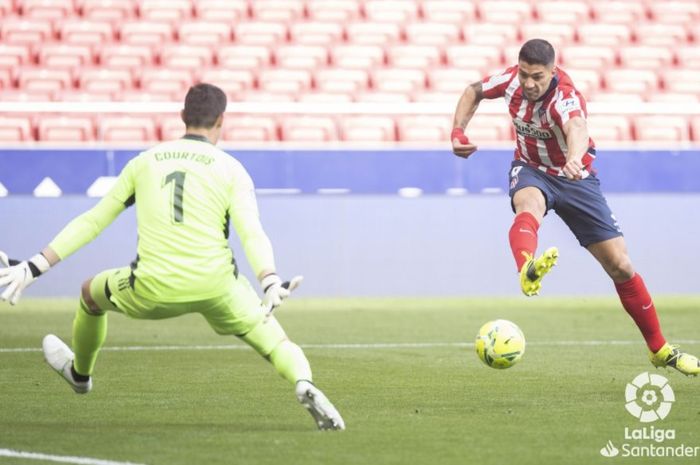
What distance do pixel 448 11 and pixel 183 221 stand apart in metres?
13.8

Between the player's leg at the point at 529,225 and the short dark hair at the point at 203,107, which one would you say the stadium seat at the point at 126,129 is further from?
the short dark hair at the point at 203,107

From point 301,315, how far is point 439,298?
232 cm

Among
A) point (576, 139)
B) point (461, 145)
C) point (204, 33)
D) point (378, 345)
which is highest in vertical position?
point (576, 139)

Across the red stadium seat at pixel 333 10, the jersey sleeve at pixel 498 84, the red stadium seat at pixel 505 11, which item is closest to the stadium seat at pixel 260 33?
the red stadium seat at pixel 333 10

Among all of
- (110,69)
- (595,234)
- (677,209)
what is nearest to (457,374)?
(595,234)

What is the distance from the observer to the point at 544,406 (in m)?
7.45

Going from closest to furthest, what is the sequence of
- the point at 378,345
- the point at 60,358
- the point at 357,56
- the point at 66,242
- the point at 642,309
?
the point at 66,242 < the point at 60,358 < the point at 642,309 < the point at 378,345 < the point at 357,56

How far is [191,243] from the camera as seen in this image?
6.30 meters

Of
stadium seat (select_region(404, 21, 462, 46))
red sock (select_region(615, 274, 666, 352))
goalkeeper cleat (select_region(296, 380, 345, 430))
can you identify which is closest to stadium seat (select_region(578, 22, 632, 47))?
stadium seat (select_region(404, 21, 462, 46))

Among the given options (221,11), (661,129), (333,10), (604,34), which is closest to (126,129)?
(221,11)

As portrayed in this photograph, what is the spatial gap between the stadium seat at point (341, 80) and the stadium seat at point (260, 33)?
1.11 m

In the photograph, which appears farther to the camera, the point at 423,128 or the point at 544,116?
the point at 423,128

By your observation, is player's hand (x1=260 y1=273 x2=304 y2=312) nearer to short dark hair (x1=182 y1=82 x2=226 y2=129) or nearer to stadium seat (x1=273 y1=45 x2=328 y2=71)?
short dark hair (x1=182 y1=82 x2=226 y2=129)

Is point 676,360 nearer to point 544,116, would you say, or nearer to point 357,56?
point 544,116
